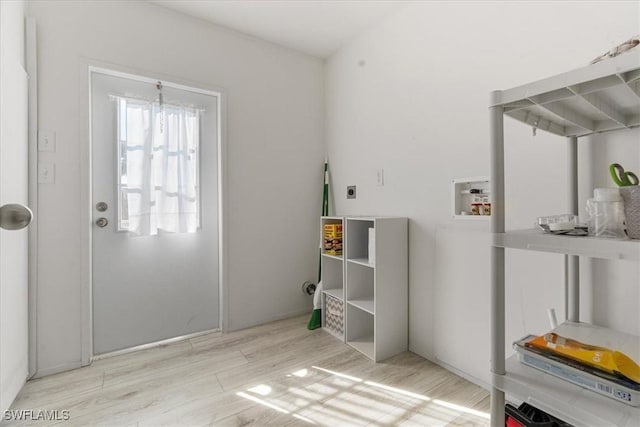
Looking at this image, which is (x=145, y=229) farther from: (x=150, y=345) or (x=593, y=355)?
(x=593, y=355)

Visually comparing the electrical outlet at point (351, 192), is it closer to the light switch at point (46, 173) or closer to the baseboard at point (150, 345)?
the baseboard at point (150, 345)

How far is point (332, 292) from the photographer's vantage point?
7.54 ft

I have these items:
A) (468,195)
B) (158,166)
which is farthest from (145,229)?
(468,195)

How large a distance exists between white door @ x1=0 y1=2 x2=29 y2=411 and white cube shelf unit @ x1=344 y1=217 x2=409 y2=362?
1751 mm

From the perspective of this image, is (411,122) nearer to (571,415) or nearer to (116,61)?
(571,415)

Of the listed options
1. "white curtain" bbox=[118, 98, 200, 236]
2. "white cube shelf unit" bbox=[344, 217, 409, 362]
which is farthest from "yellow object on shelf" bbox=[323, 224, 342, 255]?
"white curtain" bbox=[118, 98, 200, 236]

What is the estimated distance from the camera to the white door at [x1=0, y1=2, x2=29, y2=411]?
125 cm

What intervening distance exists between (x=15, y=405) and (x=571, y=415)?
222cm

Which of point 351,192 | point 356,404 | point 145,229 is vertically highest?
point 351,192

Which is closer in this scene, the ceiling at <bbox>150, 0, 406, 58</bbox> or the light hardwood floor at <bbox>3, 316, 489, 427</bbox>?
the light hardwood floor at <bbox>3, 316, 489, 427</bbox>

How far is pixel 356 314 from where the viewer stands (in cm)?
210

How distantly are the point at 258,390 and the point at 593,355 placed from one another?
141 cm

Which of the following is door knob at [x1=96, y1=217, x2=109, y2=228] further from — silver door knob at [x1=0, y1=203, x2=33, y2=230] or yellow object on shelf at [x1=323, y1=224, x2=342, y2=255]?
yellow object on shelf at [x1=323, y1=224, x2=342, y2=255]

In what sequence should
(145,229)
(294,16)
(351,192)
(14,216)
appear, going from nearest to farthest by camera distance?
(14,216), (145,229), (294,16), (351,192)
